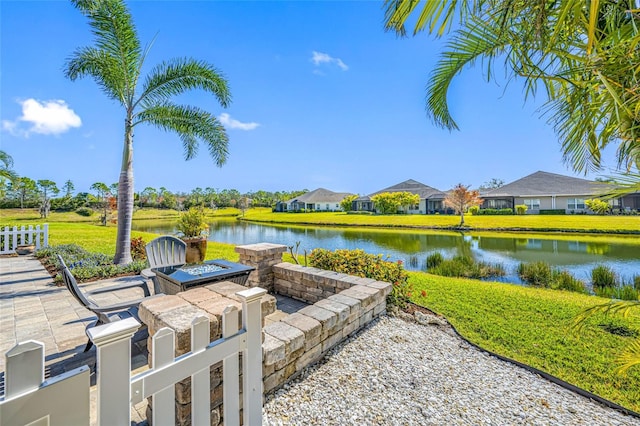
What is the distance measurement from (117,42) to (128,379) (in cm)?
825

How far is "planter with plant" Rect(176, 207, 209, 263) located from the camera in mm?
6930

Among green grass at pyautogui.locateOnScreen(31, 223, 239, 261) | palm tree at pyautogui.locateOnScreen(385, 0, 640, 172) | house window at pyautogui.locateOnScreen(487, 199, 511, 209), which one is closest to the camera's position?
palm tree at pyautogui.locateOnScreen(385, 0, 640, 172)

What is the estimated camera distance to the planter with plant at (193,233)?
22.7ft

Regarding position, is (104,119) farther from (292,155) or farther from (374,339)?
(292,155)

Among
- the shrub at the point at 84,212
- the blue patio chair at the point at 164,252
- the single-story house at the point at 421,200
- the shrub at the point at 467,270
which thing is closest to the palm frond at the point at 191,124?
the blue patio chair at the point at 164,252

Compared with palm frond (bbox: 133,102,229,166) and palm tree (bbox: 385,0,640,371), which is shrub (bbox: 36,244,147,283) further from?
palm tree (bbox: 385,0,640,371)

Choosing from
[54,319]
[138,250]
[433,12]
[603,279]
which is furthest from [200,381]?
[603,279]

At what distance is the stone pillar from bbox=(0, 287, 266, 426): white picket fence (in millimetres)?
2884

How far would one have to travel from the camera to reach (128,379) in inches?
38.9

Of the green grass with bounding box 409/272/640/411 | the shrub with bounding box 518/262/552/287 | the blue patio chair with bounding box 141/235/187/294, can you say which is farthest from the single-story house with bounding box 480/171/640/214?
the blue patio chair with bounding box 141/235/187/294

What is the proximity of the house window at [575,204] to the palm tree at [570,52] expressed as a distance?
34792 mm

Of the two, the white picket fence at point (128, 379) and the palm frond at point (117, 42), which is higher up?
the palm frond at point (117, 42)

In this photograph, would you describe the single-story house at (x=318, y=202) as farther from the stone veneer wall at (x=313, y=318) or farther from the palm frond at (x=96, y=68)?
the stone veneer wall at (x=313, y=318)

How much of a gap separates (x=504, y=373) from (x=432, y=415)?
3.54ft
